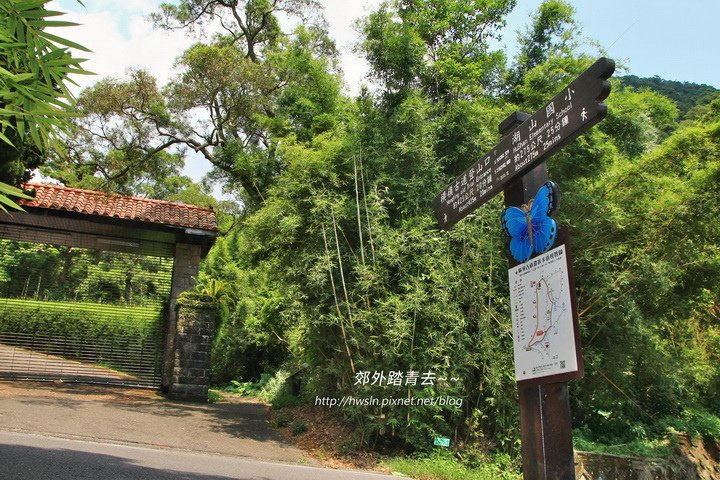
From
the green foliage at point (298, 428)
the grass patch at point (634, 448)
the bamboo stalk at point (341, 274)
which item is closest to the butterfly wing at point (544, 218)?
the bamboo stalk at point (341, 274)

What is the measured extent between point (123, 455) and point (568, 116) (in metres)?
5.38

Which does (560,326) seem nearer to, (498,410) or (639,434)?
(498,410)

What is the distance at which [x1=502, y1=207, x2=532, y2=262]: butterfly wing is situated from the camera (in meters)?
3.97

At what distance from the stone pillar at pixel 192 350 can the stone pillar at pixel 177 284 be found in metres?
0.43

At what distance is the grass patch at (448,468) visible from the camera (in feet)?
24.1

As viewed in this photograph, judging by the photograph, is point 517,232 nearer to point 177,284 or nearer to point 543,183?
point 543,183

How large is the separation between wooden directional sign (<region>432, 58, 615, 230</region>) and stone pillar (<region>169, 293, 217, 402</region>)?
7.51 meters

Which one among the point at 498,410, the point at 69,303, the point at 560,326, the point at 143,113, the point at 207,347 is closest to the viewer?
the point at 560,326

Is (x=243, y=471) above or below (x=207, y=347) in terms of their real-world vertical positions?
below

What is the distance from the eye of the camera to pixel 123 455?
20.1 ft

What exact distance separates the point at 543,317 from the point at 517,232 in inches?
28.1

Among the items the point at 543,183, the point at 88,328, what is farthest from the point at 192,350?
the point at 543,183

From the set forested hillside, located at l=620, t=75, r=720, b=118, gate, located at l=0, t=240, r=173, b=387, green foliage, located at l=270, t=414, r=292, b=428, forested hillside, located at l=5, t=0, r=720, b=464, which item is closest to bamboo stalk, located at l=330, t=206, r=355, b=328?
forested hillside, located at l=5, t=0, r=720, b=464

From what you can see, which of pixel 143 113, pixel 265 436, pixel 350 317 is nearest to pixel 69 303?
pixel 143 113
